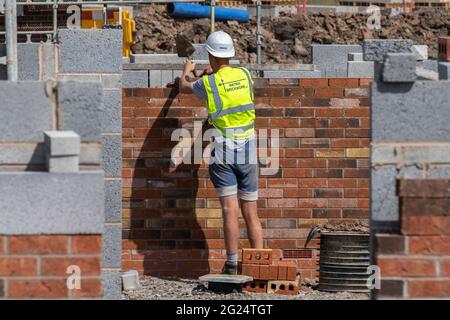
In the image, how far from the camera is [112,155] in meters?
8.21

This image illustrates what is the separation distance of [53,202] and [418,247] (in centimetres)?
140

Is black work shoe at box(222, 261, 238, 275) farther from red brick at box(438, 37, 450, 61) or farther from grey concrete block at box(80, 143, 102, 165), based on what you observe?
grey concrete block at box(80, 143, 102, 165)

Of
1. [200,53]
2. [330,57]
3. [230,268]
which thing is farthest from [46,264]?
[330,57]

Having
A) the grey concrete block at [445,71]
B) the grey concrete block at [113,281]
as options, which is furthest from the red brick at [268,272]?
the grey concrete block at [445,71]

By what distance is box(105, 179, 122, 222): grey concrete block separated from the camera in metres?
8.19

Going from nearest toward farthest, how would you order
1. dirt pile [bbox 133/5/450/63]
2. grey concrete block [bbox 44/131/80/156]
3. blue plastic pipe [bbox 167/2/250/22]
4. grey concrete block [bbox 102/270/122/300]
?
grey concrete block [bbox 44/131/80/156] → grey concrete block [bbox 102/270/122/300] → dirt pile [bbox 133/5/450/63] → blue plastic pipe [bbox 167/2/250/22]

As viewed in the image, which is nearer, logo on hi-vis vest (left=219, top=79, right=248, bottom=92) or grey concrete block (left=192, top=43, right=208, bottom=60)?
logo on hi-vis vest (left=219, top=79, right=248, bottom=92)

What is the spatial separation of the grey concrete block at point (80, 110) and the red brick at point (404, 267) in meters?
1.22

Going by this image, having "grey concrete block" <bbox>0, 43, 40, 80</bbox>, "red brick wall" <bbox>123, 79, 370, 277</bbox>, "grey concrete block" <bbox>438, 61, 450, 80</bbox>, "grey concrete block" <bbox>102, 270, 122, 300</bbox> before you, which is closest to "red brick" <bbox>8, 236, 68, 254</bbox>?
"grey concrete block" <bbox>102, 270, 122, 300</bbox>

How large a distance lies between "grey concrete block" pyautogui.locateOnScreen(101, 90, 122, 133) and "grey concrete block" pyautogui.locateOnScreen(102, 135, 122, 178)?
6 centimetres

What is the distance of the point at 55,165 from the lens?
4.66 m

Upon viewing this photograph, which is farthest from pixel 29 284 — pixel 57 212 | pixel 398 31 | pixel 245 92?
pixel 398 31

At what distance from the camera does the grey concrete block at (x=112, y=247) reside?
800 centimetres
